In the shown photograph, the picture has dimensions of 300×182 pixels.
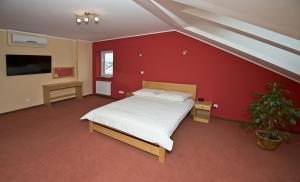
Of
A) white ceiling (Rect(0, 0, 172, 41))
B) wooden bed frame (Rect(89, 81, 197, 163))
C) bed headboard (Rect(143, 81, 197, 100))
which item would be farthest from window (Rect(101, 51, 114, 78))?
wooden bed frame (Rect(89, 81, 197, 163))

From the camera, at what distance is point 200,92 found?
4719 mm

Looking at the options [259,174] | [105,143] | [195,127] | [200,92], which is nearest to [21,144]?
[105,143]

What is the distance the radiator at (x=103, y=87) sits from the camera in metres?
6.30

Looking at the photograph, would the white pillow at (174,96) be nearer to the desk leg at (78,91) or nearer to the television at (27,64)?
the desk leg at (78,91)

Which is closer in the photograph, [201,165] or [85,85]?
[201,165]

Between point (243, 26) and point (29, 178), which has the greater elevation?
point (243, 26)

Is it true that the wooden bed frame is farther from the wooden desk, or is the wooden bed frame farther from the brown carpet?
the wooden desk

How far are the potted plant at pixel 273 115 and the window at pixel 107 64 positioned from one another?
4.92 m

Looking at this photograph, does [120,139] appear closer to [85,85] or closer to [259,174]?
[259,174]

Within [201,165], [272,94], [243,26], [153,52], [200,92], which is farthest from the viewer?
[153,52]

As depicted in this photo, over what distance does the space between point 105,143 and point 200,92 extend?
2965 mm

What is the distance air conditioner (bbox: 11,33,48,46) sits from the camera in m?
4.23

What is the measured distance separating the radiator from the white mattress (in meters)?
2.65

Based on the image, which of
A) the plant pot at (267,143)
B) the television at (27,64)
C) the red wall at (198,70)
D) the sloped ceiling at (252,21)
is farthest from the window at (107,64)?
the plant pot at (267,143)
